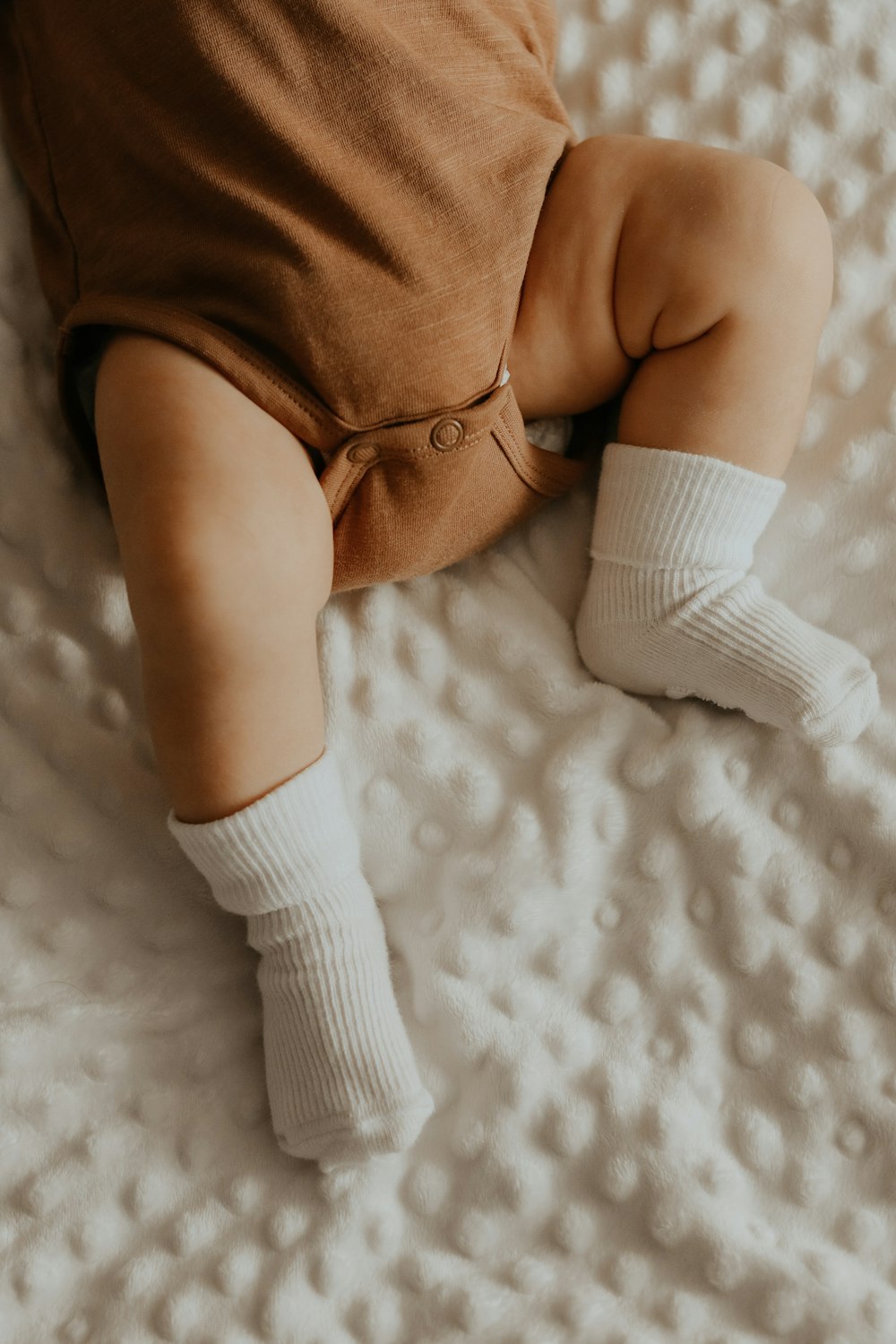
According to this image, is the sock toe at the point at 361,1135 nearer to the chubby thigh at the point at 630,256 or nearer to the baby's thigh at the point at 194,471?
the baby's thigh at the point at 194,471

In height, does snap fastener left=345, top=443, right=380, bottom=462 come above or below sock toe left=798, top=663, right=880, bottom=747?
above

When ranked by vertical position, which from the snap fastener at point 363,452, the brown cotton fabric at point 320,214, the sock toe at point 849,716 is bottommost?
the sock toe at point 849,716

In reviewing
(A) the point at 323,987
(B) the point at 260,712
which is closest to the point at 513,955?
(A) the point at 323,987

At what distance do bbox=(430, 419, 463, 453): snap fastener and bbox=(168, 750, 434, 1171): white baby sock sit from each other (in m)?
0.20

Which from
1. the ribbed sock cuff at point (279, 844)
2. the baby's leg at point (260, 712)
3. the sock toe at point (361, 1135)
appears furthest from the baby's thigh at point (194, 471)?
the sock toe at point (361, 1135)

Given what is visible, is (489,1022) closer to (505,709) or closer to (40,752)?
(505,709)

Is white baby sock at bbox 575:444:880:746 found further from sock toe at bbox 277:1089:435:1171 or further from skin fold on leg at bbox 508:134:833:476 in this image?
sock toe at bbox 277:1089:435:1171

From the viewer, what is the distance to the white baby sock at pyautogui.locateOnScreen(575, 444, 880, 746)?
74 centimetres

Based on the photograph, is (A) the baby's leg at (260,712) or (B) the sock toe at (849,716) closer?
(A) the baby's leg at (260,712)

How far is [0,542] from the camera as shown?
0.79 meters

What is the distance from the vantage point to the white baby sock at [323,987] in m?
0.69

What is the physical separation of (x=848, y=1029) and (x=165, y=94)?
2.30 feet

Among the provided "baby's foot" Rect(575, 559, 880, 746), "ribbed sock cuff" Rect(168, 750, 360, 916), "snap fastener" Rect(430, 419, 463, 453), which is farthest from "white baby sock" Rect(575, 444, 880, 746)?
"ribbed sock cuff" Rect(168, 750, 360, 916)

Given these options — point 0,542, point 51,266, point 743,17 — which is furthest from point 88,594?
point 743,17
